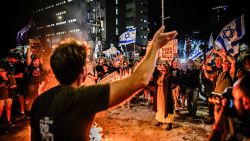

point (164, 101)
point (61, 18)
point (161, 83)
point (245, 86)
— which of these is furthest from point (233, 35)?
point (61, 18)

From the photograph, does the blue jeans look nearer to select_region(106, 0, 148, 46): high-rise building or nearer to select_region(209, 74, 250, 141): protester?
select_region(209, 74, 250, 141): protester

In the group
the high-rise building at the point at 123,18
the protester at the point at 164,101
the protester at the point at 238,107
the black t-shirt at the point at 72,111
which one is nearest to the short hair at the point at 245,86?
the protester at the point at 238,107

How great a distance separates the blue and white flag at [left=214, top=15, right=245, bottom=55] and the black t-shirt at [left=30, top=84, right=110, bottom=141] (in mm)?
8629

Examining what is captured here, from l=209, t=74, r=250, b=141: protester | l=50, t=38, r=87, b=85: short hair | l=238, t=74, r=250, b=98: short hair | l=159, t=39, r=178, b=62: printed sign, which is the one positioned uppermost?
l=159, t=39, r=178, b=62: printed sign

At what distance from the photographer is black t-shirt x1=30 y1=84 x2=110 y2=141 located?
189 centimetres

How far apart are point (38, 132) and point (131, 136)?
19.3 feet

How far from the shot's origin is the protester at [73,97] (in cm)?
189

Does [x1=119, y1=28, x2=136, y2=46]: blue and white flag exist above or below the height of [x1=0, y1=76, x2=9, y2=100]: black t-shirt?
above

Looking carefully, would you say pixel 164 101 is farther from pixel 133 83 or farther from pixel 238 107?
pixel 133 83

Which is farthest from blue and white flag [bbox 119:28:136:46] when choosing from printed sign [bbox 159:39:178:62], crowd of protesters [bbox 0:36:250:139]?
printed sign [bbox 159:39:178:62]

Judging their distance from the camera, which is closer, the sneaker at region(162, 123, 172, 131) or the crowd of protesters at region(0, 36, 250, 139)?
the crowd of protesters at region(0, 36, 250, 139)

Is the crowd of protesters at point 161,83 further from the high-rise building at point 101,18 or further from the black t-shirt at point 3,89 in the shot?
the high-rise building at point 101,18

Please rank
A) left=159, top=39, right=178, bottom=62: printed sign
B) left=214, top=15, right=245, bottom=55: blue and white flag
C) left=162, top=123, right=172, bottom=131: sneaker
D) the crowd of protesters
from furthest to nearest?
left=159, top=39, right=178, bottom=62: printed sign < left=214, top=15, right=245, bottom=55: blue and white flag < left=162, top=123, right=172, bottom=131: sneaker < the crowd of protesters

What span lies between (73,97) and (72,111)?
11 cm
